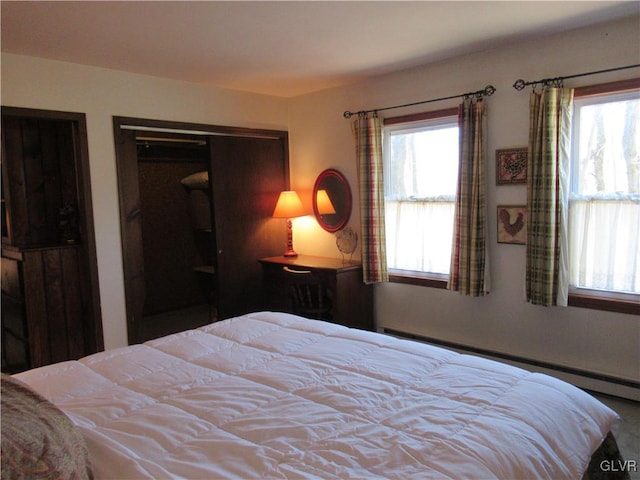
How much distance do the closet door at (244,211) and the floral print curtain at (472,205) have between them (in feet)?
6.45

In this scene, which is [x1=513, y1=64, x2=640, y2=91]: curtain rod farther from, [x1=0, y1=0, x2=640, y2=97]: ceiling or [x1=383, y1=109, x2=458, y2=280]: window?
[x1=383, y1=109, x2=458, y2=280]: window

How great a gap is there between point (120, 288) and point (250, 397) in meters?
2.51

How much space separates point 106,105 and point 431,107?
2563 millimetres

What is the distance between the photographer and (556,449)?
4.53 feet

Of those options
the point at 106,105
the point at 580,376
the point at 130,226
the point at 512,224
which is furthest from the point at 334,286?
the point at 106,105

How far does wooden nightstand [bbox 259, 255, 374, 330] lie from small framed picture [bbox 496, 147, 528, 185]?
141 centimetres

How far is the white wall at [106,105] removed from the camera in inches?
127

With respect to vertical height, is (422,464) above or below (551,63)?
below

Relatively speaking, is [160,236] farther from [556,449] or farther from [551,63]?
[556,449]

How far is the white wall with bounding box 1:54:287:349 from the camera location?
324 centimetres

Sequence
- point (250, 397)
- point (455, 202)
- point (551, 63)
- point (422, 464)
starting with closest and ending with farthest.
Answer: point (422, 464), point (250, 397), point (551, 63), point (455, 202)

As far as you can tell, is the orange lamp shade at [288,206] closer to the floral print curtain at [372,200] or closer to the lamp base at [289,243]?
the lamp base at [289,243]

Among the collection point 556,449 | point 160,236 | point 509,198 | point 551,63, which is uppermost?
point 551,63

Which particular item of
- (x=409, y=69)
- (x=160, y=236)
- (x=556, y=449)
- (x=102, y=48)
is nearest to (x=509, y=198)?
(x=409, y=69)
